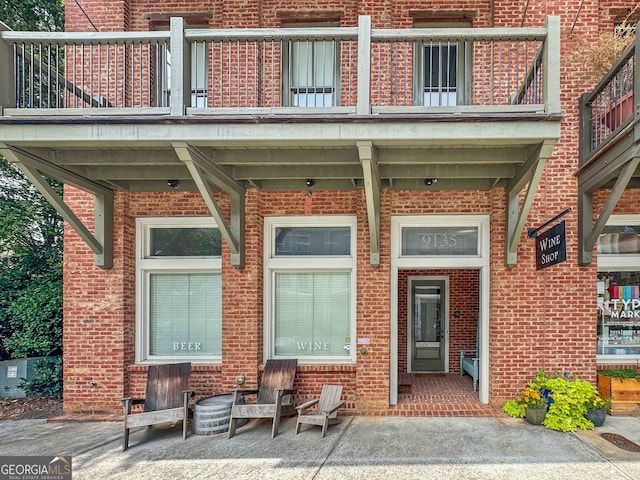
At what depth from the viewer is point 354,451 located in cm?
459

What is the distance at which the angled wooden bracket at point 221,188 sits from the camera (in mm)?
4469

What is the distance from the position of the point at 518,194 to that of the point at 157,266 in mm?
5827

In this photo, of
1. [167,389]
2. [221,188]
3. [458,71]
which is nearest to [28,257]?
[167,389]

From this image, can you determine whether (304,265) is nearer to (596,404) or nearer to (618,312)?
(596,404)

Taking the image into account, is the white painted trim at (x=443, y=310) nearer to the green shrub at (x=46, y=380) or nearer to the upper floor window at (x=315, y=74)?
the upper floor window at (x=315, y=74)

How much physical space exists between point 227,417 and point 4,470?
2.46 metres

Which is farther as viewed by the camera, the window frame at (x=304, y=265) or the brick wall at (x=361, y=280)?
the window frame at (x=304, y=265)

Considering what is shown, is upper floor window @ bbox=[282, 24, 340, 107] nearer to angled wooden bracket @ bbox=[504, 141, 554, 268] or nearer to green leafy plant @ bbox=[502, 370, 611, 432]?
angled wooden bracket @ bbox=[504, 141, 554, 268]

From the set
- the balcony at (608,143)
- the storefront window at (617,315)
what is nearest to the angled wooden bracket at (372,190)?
the balcony at (608,143)

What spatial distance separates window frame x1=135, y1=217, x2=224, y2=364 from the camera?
6.30 meters

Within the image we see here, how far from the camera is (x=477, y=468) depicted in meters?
4.18

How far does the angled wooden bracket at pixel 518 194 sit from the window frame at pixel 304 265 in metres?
2.30

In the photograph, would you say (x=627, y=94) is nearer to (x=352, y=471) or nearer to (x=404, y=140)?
(x=404, y=140)

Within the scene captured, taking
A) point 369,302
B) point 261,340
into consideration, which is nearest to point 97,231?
point 261,340
